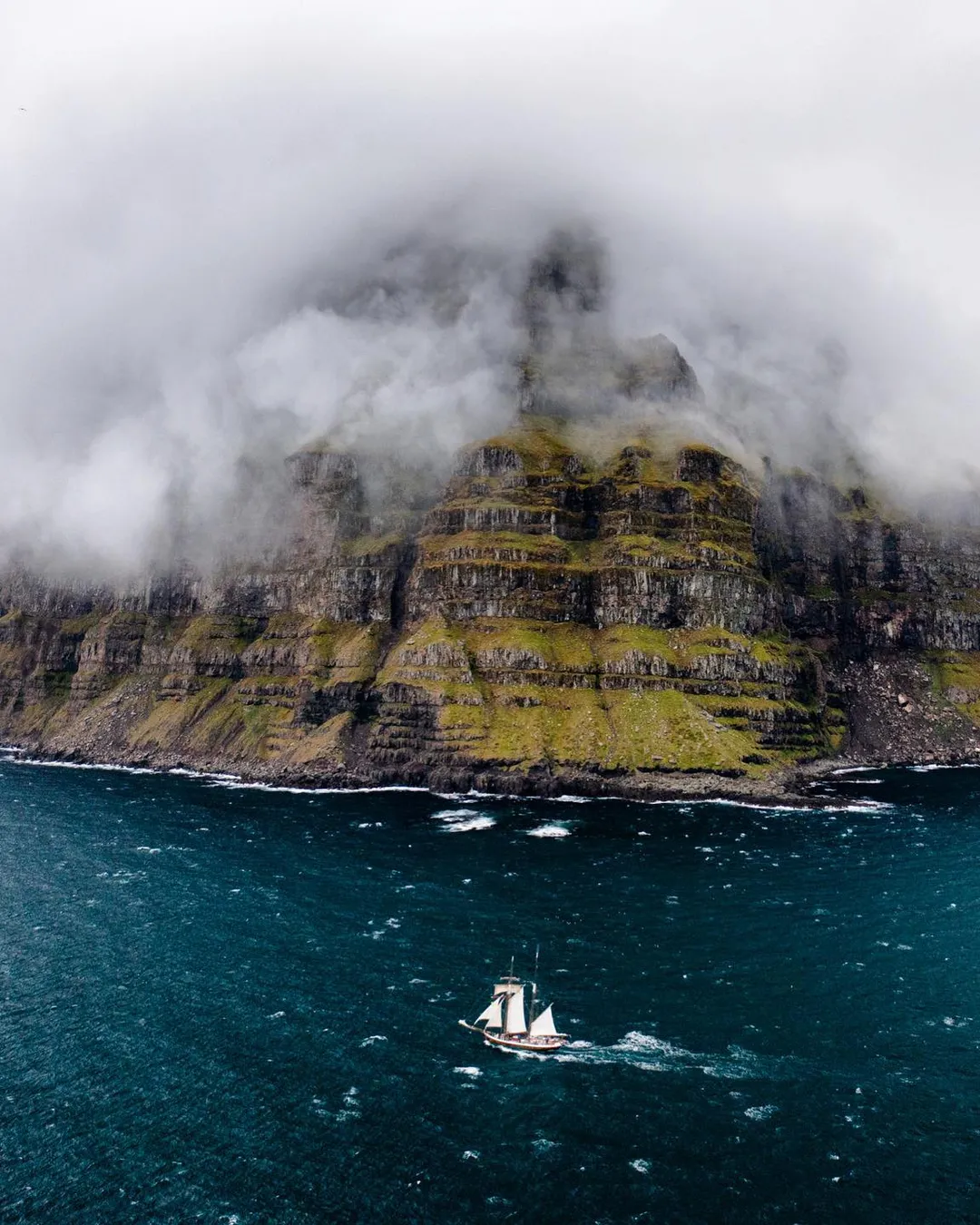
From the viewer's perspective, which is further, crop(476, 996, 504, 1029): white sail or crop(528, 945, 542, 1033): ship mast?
crop(528, 945, 542, 1033): ship mast

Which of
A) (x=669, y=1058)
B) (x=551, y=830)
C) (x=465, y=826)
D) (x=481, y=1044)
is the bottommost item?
(x=481, y=1044)

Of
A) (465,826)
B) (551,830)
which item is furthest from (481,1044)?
(465,826)

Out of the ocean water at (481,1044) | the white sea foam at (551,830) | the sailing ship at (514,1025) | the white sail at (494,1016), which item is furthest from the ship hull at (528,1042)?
the white sea foam at (551,830)

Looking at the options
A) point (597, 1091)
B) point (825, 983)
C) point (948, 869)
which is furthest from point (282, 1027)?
point (948, 869)

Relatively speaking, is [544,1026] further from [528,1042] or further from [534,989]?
[534,989]

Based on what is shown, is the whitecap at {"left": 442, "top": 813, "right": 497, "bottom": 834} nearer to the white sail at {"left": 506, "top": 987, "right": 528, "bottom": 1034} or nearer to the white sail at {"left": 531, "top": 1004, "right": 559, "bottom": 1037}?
the white sail at {"left": 506, "top": 987, "right": 528, "bottom": 1034}

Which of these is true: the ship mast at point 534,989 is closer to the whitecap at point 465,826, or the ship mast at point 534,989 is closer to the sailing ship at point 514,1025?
the sailing ship at point 514,1025

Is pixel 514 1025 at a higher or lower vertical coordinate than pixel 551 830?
lower

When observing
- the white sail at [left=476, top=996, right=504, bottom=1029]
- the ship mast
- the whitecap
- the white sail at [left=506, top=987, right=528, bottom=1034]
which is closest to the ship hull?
the white sail at [left=506, top=987, right=528, bottom=1034]
